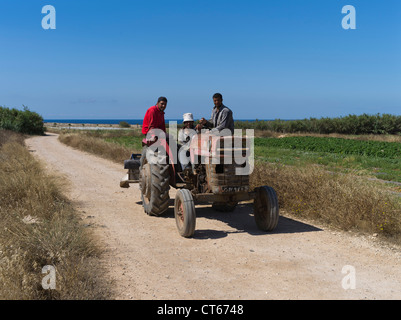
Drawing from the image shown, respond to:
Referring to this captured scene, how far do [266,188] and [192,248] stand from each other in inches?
68.1

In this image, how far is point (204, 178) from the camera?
6480 millimetres

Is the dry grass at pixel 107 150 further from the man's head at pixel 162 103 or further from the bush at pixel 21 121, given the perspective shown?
the bush at pixel 21 121

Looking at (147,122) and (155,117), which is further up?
(155,117)

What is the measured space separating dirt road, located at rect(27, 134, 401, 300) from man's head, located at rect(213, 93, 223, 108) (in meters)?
2.36

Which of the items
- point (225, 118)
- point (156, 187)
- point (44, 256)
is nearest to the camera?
point (44, 256)

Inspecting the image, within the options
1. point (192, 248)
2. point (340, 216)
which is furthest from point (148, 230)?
point (340, 216)

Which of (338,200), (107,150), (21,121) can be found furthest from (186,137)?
(21,121)

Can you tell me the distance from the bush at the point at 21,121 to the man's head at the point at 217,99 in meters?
37.5

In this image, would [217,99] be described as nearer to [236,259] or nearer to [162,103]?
[162,103]

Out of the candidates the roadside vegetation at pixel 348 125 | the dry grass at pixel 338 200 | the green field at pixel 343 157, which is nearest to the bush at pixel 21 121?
the green field at pixel 343 157

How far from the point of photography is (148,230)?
653 centimetres

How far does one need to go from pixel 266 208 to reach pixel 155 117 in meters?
3.00

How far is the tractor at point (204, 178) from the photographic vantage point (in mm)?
5859
